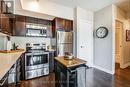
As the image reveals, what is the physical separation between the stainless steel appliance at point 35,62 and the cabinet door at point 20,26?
0.55 meters

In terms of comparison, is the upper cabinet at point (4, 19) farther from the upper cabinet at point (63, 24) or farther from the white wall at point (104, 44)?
the white wall at point (104, 44)

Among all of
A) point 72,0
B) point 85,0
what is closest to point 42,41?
point 72,0

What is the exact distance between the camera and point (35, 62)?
3463 millimetres

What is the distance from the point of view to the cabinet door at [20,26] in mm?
3361

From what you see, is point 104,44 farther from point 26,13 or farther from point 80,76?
point 26,13

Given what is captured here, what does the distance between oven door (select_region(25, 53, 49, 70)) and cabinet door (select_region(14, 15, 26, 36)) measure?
30.6 inches

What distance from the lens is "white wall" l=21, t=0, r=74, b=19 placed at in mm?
3295

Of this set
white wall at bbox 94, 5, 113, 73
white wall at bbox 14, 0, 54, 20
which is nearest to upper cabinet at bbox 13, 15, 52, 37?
white wall at bbox 14, 0, 54, 20

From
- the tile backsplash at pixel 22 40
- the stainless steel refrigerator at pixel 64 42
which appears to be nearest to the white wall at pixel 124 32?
the stainless steel refrigerator at pixel 64 42

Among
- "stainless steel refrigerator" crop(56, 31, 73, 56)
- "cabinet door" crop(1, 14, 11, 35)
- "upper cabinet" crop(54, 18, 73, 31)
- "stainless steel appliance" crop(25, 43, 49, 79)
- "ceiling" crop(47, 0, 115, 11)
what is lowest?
"stainless steel appliance" crop(25, 43, 49, 79)

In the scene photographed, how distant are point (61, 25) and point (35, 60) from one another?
1.64m

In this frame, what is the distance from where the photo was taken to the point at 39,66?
3.53 m

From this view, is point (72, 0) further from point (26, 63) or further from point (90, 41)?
point (26, 63)

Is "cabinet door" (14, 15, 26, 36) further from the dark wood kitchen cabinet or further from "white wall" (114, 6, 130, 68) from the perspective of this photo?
"white wall" (114, 6, 130, 68)
